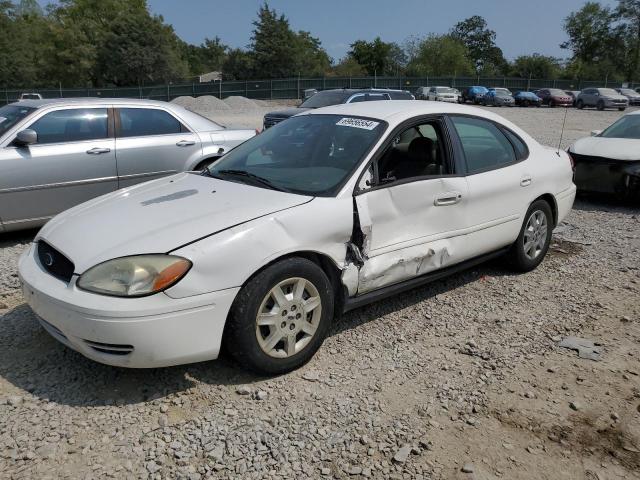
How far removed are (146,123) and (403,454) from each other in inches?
211

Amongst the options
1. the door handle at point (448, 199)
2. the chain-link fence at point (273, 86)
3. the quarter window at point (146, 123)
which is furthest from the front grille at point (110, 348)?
the chain-link fence at point (273, 86)

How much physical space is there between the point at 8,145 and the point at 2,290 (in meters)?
1.88

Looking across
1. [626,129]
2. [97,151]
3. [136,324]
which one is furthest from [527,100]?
[136,324]

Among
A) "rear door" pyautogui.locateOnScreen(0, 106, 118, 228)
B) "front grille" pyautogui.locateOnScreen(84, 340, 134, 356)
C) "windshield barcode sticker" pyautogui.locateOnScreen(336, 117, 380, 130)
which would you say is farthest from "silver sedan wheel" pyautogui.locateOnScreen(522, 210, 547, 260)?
"rear door" pyautogui.locateOnScreen(0, 106, 118, 228)

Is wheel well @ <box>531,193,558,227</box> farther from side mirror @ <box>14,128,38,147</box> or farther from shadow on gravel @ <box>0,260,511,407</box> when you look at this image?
side mirror @ <box>14,128,38,147</box>

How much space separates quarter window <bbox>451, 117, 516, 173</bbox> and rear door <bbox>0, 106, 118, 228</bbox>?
3934 mm

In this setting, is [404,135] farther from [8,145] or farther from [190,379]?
[8,145]

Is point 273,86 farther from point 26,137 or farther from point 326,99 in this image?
point 26,137

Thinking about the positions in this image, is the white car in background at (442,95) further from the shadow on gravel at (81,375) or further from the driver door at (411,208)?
the shadow on gravel at (81,375)

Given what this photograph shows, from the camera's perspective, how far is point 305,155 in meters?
4.01

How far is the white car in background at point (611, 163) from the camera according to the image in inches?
309

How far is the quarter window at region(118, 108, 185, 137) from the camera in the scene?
6516 millimetres

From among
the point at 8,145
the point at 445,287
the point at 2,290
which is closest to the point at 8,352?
the point at 2,290

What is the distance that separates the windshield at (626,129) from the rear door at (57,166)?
25.2ft
